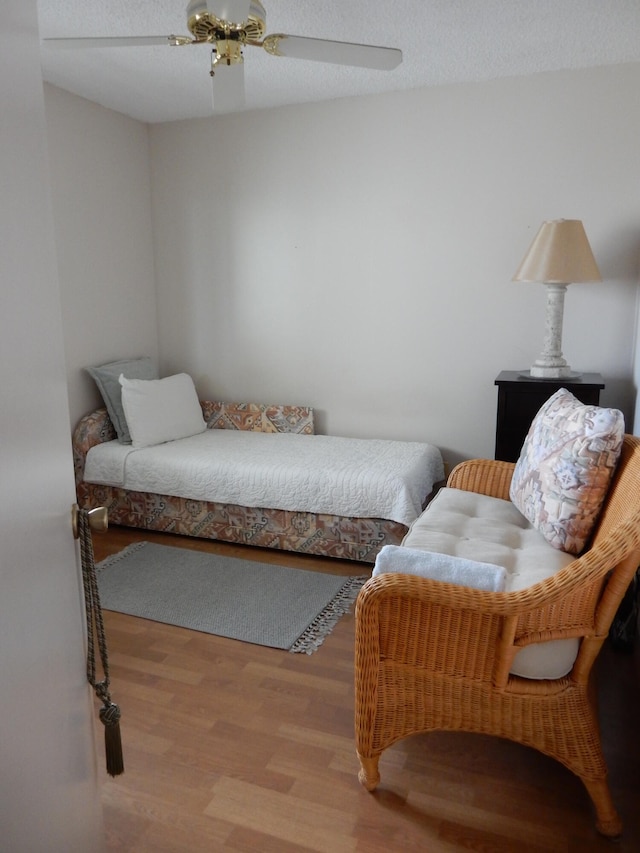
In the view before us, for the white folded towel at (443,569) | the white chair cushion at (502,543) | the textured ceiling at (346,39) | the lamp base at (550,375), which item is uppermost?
the textured ceiling at (346,39)

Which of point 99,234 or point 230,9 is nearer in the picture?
point 230,9

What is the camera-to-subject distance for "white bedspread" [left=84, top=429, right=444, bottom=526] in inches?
117

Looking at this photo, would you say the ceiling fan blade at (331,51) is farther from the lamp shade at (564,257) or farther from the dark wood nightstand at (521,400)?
the dark wood nightstand at (521,400)

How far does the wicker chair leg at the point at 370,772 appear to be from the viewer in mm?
1663

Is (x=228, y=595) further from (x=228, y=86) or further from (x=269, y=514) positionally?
(x=228, y=86)

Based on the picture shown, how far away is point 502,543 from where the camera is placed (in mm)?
2035

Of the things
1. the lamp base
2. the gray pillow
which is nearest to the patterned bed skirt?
the gray pillow

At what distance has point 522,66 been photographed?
3035 millimetres

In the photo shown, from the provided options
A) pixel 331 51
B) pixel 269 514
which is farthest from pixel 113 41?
pixel 269 514

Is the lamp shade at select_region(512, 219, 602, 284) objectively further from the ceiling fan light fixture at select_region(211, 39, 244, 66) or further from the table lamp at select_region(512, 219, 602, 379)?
the ceiling fan light fixture at select_region(211, 39, 244, 66)

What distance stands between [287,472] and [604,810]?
6.35 feet

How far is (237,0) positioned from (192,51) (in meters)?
1.17

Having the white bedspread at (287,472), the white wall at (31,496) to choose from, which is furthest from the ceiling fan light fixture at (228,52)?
the white bedspread at (287,472)

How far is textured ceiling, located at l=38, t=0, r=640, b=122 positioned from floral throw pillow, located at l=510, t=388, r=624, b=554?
5.18 feet
